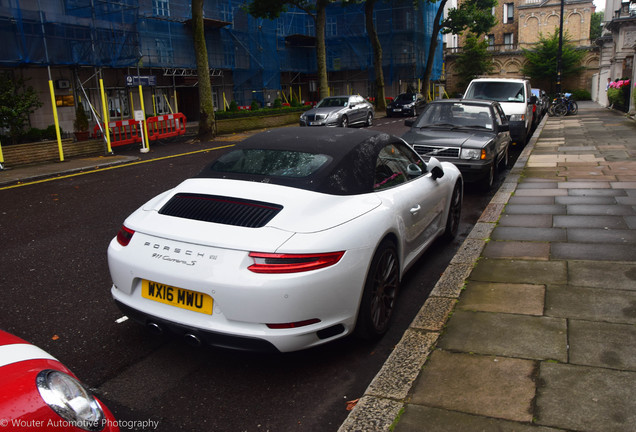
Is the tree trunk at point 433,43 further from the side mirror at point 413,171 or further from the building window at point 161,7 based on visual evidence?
the side mirror at point 413,171

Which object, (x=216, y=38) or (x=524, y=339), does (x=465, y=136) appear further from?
(x=216, y=38)

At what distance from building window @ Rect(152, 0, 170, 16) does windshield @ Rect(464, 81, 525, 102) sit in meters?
19.3

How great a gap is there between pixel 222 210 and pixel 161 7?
28698 millimetres

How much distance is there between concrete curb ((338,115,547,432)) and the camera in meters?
2.94

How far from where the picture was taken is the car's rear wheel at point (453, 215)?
6.31 m

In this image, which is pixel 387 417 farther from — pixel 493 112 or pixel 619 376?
pixel 493 112

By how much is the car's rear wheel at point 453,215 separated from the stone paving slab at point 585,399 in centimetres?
305

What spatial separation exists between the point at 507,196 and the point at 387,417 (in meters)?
6.51

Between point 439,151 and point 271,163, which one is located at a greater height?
point 271,163

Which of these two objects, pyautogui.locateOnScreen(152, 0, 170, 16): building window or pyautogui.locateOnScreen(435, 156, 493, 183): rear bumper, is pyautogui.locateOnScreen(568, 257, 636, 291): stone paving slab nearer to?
pyautogui.locateOnScreen(435, 156, 493, 183): rear bumper

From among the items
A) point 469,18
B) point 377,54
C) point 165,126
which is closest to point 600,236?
point 165,126

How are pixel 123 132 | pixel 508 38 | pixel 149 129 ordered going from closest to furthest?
1. pixel 123 132
2. pixel 149 129
3. pixel 508 38

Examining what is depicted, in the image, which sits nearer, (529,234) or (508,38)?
(529,234)

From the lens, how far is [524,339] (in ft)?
12.3
